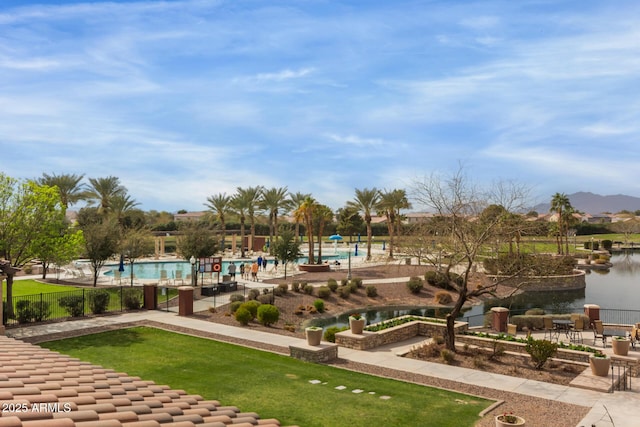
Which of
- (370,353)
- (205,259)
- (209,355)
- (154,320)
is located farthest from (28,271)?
(370,353)

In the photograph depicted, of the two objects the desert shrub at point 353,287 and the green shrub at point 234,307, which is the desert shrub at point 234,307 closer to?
the green shrub at point 234,307

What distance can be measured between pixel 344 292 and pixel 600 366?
21267 millimetres

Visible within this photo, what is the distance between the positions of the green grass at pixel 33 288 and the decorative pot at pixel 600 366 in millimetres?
29736

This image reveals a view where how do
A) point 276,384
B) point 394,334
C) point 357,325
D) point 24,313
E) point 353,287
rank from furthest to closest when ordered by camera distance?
point 353,287
point 24,313
point 394,334
point 357,325
point 276,384

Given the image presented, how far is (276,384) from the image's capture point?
13.5 m

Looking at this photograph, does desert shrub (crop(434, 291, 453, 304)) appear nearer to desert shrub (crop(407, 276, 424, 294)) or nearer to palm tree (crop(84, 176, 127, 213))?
desert shrub (crop(407, 276, 424, 294))

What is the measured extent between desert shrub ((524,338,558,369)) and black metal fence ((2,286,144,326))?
19059 millimetres

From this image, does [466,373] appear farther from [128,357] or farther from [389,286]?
[389,286]

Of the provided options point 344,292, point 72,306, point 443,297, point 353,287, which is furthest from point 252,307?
point 443,297

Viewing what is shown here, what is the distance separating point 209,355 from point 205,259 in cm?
1802

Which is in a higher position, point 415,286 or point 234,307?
point 234,307

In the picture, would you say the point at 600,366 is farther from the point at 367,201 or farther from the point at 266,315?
the point at 367,201

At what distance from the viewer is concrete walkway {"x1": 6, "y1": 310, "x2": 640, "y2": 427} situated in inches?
471

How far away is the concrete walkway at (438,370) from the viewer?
1196 centimetres
